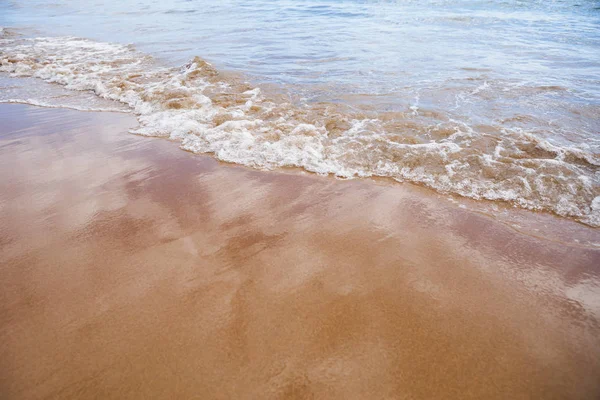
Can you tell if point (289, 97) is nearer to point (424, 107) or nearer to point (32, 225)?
point (424, 107)

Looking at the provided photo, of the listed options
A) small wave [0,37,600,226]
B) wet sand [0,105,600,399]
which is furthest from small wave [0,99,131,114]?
wet sand [0,105,600,399]

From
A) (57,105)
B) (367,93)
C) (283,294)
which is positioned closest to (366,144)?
(367,93)

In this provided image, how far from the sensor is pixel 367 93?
565 centimetres

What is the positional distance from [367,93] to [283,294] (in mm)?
4531

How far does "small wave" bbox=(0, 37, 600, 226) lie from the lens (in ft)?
10.1

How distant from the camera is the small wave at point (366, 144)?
309 cm

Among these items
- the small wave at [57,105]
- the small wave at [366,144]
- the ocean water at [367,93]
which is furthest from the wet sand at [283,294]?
the small wave at [57,105]

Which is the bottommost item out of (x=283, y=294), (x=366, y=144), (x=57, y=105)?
(x=283, y=294)

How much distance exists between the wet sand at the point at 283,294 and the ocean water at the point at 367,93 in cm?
62

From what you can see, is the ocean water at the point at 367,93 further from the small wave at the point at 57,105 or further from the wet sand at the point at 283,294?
the wet sand at the point at 283,294

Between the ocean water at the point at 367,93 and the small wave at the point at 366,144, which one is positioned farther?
the ocean water at the point at 367,93

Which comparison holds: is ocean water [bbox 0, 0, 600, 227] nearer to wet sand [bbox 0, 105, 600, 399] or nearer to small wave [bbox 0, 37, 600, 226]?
small wave [bbox 0, 37, 600, 226]

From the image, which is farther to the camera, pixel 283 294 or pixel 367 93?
pixel 367 93

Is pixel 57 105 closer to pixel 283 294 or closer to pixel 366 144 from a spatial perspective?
pixel 366 144
